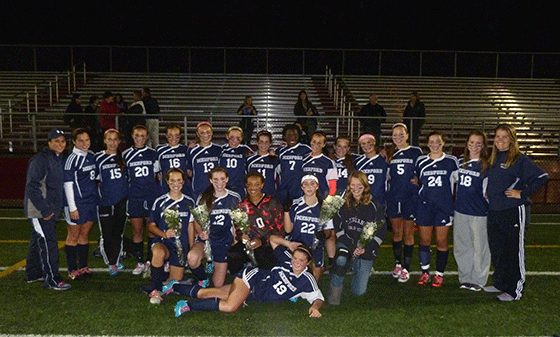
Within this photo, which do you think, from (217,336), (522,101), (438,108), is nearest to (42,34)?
(438,108)

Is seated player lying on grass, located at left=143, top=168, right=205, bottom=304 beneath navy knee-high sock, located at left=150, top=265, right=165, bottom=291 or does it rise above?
above

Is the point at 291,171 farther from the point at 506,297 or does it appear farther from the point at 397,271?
the point at 506,297

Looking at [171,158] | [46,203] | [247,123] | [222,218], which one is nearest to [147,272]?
[222,218]

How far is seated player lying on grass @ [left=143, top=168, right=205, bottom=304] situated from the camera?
5.43m

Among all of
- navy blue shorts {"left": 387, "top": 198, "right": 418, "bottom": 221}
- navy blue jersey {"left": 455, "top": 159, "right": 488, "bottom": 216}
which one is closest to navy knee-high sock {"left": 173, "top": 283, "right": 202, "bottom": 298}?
navy blue shorts {"left": 387, "top": 198, "right": 418, "bottom": 221}

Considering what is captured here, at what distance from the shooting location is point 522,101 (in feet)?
58.9

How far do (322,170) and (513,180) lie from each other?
7.31 ft

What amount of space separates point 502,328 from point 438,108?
13.4 metres

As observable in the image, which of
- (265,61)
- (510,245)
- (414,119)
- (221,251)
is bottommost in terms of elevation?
(221,251)

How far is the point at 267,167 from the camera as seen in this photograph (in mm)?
7008

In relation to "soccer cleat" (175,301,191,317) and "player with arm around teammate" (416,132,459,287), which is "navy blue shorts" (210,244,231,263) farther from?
"player with arm around teammate" (416,132,459,287)

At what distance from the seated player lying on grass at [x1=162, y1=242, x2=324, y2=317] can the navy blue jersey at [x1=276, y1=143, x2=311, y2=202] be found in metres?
1.88

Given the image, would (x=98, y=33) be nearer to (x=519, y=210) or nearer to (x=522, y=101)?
(x=522, y=101)

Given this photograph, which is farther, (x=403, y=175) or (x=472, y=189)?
(x=403, y=175)
